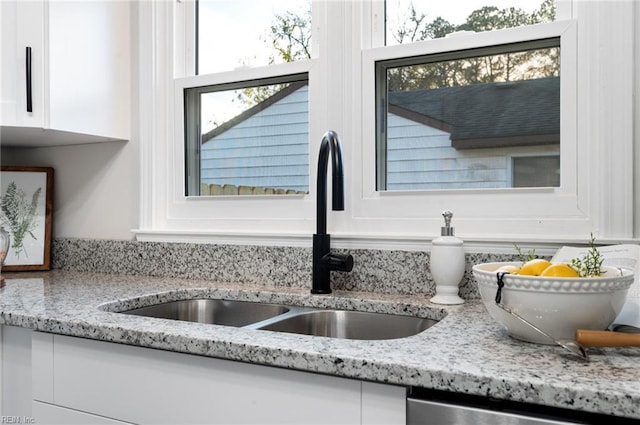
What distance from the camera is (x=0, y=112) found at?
1617 mm

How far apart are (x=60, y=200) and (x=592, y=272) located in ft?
6.47

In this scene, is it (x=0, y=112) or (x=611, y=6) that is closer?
(x=611, y=6)

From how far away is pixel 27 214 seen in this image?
6.57 ft

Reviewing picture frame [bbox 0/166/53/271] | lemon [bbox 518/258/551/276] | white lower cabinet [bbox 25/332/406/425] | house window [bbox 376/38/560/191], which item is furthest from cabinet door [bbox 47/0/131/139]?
lemon [bbox 518/258/551/276]

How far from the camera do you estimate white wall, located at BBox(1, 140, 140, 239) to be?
1.94m

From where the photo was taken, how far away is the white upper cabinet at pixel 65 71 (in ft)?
5.37

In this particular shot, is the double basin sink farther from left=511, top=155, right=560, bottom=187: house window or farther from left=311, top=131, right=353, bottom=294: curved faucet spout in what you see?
left=511, top=155, right=560, bottom=187: house window

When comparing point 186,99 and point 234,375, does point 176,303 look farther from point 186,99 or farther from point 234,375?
point 186,99

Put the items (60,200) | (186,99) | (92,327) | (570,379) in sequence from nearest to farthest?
(570,379)
(92,327)
(186,99)
(60,200)

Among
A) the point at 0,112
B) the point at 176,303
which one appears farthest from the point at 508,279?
the point at 0,112

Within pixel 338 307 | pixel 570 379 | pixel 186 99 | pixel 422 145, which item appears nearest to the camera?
pixel 570 379

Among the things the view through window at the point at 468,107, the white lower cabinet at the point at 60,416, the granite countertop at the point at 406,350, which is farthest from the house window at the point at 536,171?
the white lower cabinet at the point at 60,416

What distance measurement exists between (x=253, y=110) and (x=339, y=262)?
69cm

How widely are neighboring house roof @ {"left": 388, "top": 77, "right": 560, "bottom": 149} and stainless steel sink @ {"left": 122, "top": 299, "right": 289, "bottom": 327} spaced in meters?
0.71
